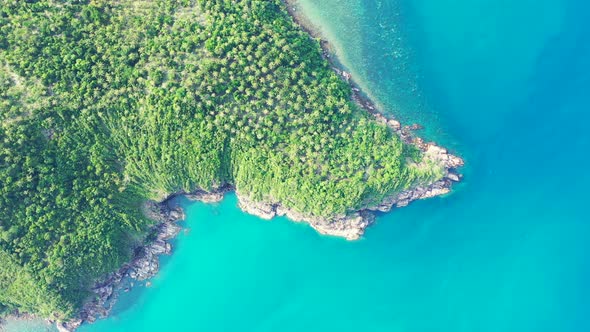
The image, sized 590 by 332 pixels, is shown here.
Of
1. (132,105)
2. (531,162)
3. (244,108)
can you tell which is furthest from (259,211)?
(531,162)

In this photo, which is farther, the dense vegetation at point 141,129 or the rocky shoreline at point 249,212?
the rocky shoreline at point 249,212

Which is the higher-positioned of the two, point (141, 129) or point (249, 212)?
point (249, 212)

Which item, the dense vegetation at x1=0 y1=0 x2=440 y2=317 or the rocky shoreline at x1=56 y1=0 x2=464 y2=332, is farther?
the rocky shoreline at x1=56 y1=0 x2=464 y2=332

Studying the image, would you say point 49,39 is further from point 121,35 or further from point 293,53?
point 293,53

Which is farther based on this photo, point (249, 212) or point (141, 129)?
point (249, 212)
